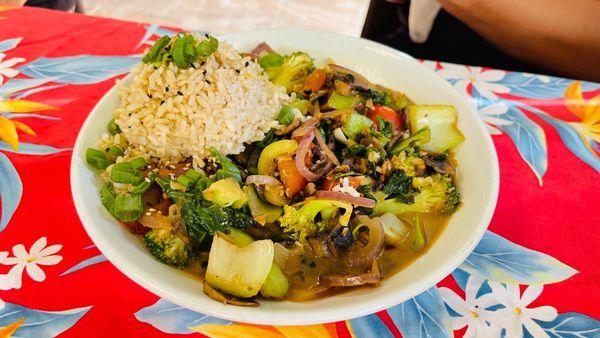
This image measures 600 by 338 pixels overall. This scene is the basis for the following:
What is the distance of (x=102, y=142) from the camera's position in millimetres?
1658

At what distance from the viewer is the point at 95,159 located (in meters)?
1.57

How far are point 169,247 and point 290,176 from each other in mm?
416

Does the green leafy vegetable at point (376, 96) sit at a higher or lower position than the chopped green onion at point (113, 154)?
higher

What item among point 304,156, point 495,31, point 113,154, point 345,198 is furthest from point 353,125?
point 495,31

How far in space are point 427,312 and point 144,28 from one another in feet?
6.71

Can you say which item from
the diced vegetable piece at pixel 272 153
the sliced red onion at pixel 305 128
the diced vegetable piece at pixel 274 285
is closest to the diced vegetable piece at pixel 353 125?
the sliced red onion at pixel 305 128

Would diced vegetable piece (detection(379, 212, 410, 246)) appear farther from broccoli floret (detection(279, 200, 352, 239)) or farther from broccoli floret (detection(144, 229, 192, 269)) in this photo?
broccoli floret (detection(144, 229, 192, 269))

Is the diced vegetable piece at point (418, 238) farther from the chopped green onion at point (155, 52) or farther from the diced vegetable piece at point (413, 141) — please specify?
the chopped green onion at point (155, 52)

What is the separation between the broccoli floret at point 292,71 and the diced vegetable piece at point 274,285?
859mm

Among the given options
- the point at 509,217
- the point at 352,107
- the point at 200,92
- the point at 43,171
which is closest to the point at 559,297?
the point at 509,217

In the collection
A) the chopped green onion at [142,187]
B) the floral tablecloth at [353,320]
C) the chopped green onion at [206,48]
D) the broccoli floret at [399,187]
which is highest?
the chopped green onion at [206,48]

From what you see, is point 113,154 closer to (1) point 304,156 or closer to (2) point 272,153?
(2) point 272,153

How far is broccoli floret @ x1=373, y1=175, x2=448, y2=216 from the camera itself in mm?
1603

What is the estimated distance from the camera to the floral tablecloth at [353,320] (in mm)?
1428
